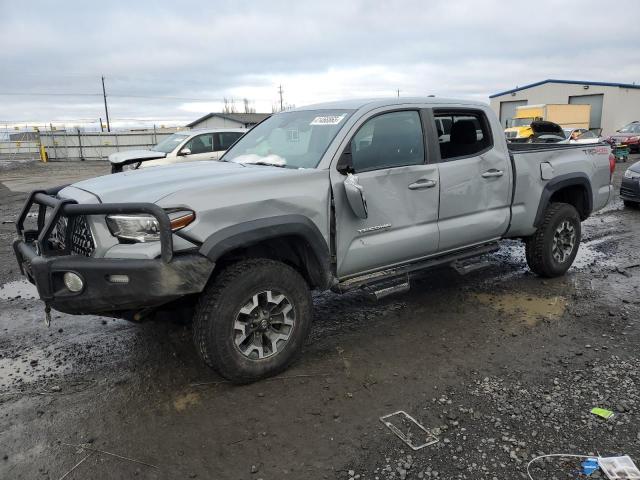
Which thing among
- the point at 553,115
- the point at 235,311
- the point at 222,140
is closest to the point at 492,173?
the point at 235,311

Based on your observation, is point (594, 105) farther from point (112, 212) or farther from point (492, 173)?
point (112, 212)

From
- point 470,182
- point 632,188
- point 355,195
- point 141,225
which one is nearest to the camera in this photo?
point 141,225

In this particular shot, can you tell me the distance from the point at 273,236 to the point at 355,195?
0.69 meters

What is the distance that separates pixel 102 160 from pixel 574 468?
110ft

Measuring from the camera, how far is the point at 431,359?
151 inches

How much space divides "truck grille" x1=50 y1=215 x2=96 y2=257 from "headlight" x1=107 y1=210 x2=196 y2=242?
165 millimetres

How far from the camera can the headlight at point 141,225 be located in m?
3.05

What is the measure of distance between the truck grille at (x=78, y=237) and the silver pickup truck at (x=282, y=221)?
0.01m

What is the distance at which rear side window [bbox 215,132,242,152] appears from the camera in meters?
12.3

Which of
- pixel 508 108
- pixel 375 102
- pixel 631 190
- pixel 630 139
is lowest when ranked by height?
pixel 631 190

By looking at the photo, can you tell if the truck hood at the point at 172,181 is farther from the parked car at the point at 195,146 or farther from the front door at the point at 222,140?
the front door at the point at 222,140

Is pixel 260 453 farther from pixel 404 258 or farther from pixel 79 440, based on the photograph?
pixel 404 258

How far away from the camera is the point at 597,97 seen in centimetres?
3753

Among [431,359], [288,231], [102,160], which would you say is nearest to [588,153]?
[431,359]
